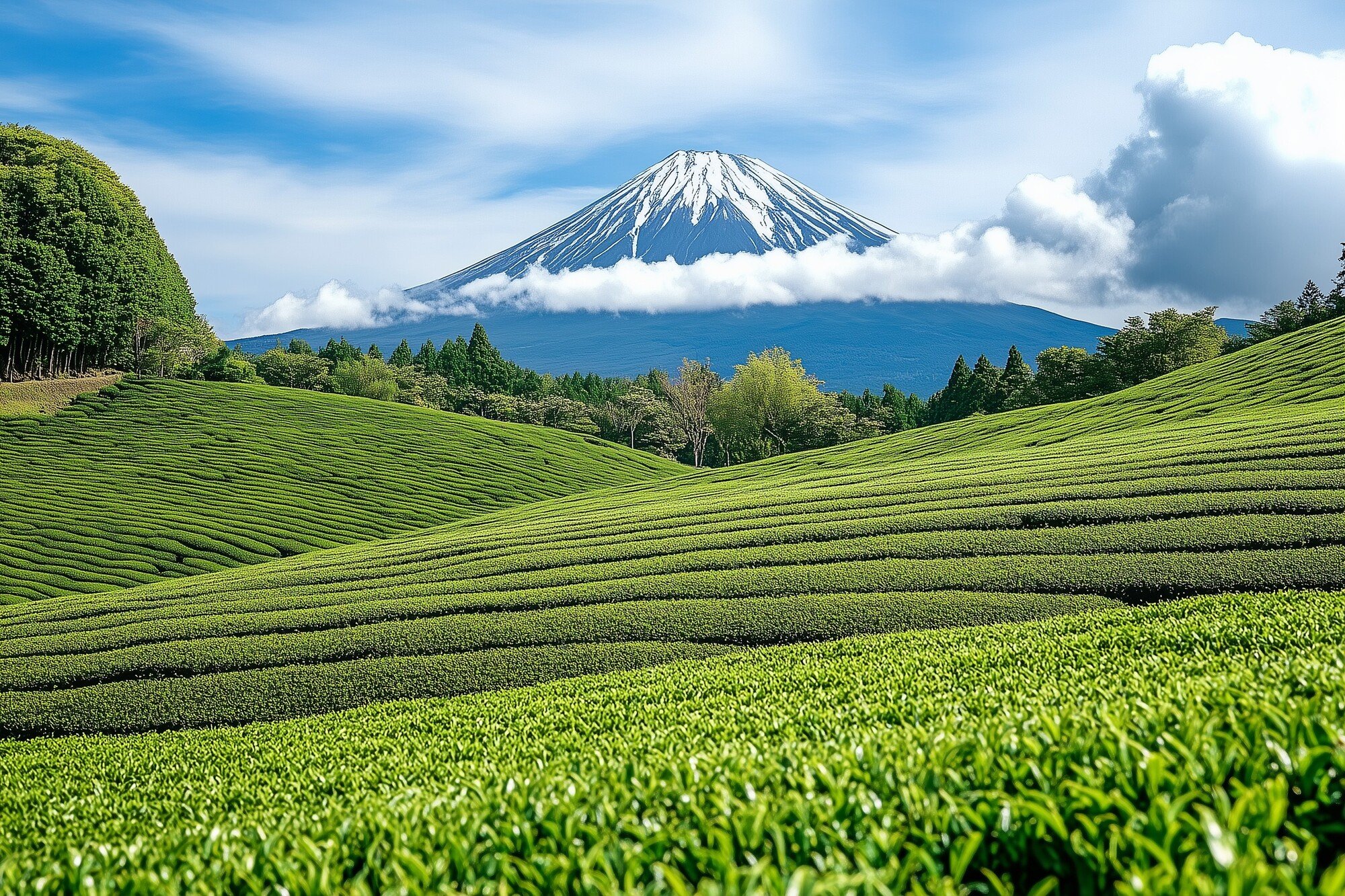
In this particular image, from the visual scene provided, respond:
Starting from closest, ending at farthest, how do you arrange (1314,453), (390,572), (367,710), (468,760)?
(468,760) → (367,710) → (1314,453) → (390,572)

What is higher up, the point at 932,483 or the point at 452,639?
the point at 932,483

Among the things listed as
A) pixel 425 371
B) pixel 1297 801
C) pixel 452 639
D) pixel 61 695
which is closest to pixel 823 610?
pixel 452 639

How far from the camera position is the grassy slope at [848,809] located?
2316 millimetres

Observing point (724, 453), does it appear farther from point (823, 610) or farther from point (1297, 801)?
point (1297, 801)

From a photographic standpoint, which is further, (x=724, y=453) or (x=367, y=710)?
(x=724, y=453)

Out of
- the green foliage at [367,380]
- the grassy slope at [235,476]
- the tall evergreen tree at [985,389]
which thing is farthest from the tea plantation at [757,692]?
the green foliage at [367,380]

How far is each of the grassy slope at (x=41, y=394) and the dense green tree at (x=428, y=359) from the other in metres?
46.5

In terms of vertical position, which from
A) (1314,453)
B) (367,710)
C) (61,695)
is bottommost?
(61,695)

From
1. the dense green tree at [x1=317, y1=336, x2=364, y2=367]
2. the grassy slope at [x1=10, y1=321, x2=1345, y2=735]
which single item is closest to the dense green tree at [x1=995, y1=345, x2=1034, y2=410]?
the grassy slope at [x1=10, y1=321, x2=1345, y2=735]

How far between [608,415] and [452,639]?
73.9 metres

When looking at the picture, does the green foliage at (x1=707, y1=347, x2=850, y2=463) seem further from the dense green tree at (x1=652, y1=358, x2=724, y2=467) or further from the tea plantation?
the tea plantation

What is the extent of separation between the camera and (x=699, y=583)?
14008 mm

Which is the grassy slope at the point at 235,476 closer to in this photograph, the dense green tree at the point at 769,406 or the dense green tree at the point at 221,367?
the dense green tree at the point at 221,367

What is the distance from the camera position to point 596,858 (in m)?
2.49
